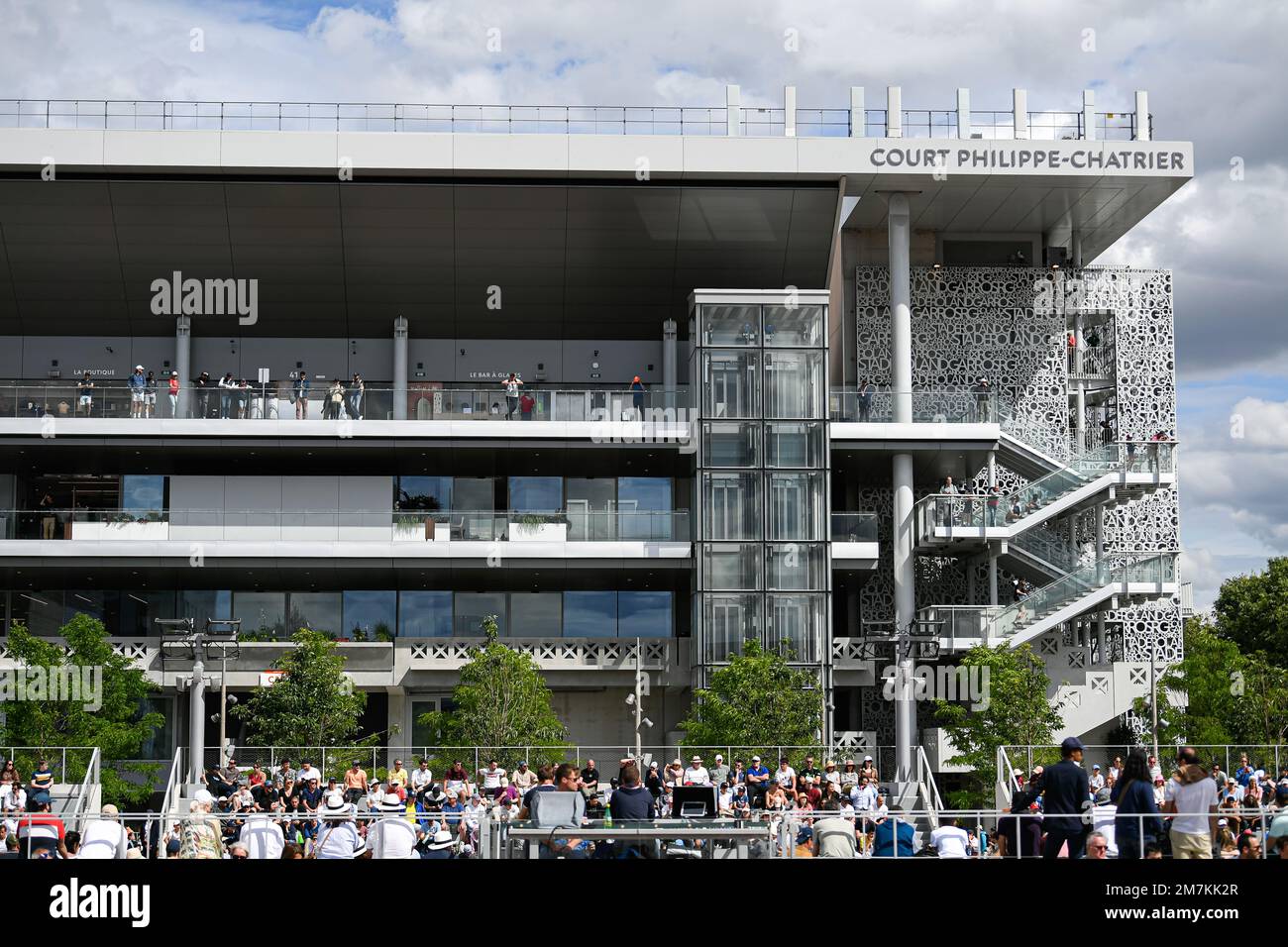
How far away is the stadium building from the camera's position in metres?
42.2

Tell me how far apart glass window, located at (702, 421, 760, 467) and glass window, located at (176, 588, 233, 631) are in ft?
46.5

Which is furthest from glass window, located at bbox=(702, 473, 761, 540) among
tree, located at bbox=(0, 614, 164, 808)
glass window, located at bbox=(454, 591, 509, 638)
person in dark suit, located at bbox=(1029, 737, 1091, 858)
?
person in dark suit, located at bbox=(1029, 737, 1091, 858)

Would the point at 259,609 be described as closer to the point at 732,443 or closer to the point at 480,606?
the point at 480,606

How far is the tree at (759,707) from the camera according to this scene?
1479 inches

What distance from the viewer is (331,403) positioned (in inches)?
1693

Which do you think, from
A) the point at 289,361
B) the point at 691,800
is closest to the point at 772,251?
the point at 289,361

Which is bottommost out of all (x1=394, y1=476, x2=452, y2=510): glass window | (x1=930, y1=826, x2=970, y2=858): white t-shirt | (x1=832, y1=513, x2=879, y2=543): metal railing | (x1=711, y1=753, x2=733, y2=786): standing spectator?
(x1=711, y1=753, x2=733, y2=786): standing spectator

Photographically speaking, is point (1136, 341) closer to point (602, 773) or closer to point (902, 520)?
point (902, 520)

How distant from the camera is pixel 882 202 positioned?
4512 cm

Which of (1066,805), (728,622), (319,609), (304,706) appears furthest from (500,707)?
(1066,805)

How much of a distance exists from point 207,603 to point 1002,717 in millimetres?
22310

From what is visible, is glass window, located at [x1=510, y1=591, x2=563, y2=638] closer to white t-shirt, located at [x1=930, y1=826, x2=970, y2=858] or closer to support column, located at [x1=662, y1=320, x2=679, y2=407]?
support column, located at [x1=662, y1=320, x2=679, y2=407]
